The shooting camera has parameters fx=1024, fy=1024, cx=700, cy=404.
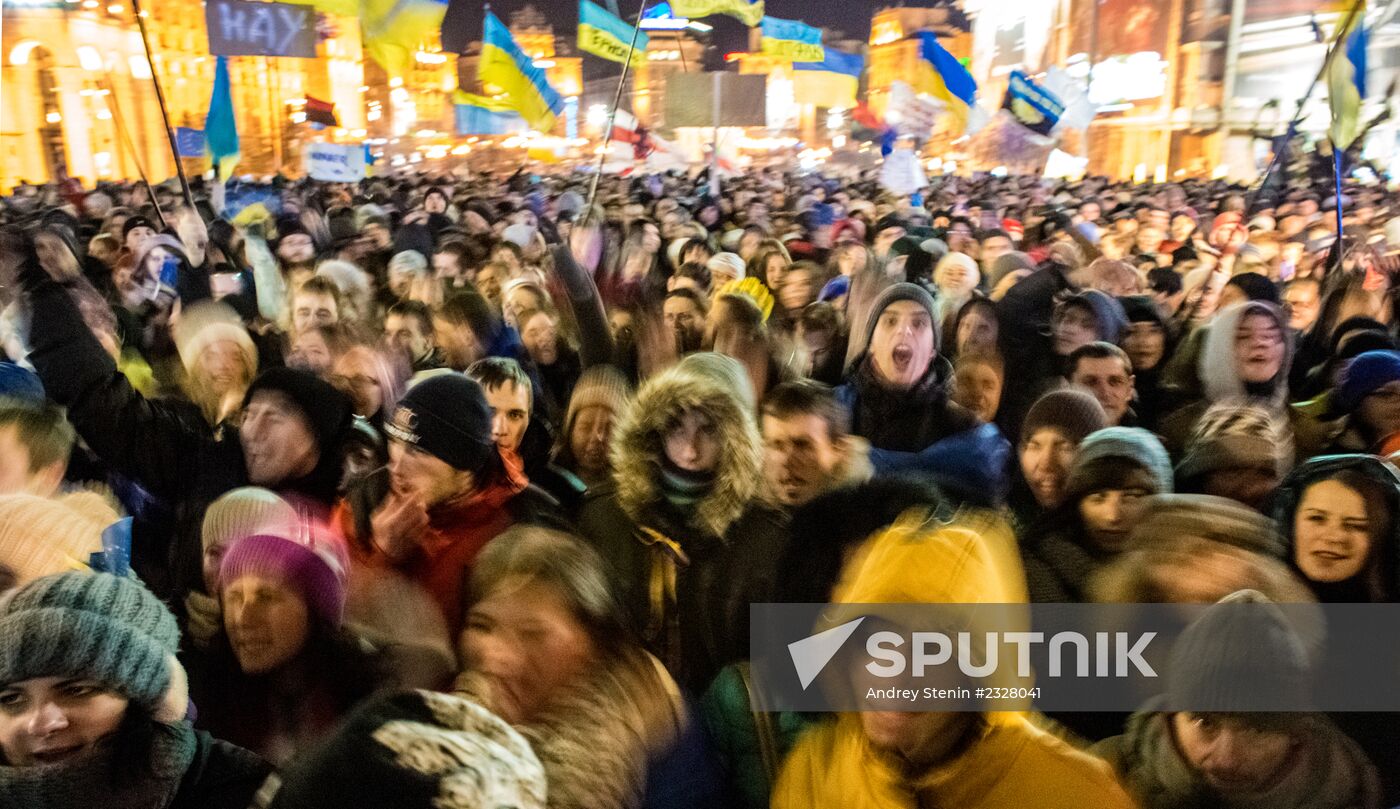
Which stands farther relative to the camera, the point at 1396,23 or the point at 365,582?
the point at 1396,23

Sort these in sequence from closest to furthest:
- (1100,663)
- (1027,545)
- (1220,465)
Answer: (1100,663) < (1027,545) < (1220,465)

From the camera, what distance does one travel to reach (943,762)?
1.72 meters

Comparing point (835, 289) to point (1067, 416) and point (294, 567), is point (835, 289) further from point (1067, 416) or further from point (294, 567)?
point (294, 567)

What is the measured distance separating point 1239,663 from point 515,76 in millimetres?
6732

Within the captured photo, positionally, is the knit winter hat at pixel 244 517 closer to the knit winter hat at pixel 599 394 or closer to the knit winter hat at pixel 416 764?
the knit winter hat at pixel 416 764

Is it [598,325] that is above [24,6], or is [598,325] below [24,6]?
below

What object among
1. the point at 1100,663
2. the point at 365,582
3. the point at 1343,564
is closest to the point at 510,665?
the point at 365,582

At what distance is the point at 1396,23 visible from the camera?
686 inches

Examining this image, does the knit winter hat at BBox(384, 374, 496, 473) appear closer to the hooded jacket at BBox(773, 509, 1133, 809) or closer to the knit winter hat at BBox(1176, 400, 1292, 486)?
the hooded jacket at BBox(773, 509, 1133, 809)

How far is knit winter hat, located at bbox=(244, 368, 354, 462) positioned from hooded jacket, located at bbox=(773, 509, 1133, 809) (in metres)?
1.42

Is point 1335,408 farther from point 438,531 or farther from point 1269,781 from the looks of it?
point 438,531

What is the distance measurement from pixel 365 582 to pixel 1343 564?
79.1 inches

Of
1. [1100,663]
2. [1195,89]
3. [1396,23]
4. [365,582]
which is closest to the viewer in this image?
[1100,663]

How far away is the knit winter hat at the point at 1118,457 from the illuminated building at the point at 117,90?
2077cm
